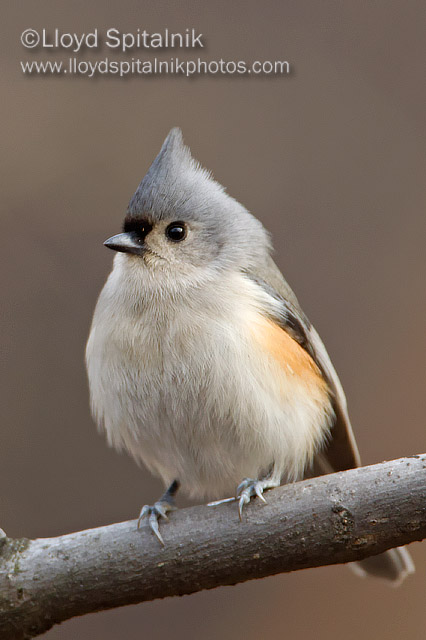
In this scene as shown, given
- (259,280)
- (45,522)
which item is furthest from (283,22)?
(45,522)

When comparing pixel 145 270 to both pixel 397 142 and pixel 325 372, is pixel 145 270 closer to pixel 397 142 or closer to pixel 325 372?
pixel 325 372

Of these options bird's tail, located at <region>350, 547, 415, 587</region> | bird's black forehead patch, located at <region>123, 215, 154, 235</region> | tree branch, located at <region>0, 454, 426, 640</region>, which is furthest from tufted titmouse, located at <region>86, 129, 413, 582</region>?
bird's tail, located at <region>350, 547, 415, 587</region>

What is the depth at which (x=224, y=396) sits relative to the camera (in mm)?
2061

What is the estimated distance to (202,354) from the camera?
2041mm

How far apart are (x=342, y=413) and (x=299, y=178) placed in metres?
1.01

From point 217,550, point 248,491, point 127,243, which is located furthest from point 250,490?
point 127,243

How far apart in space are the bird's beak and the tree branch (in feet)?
2.60

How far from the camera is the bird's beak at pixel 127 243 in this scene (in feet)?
6.91

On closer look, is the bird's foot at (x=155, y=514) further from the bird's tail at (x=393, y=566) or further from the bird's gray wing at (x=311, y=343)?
the bird's tail at (x=393, y=566)

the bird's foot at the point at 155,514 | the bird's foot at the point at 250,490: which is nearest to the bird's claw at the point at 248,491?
the bird's foot at the point at 250,490

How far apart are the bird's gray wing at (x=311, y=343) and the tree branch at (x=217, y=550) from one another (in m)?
0.58

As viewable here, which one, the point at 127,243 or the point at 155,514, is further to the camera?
the point at 127,243

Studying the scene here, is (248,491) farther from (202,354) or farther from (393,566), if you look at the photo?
(393,566)

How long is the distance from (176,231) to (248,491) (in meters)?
0.80
